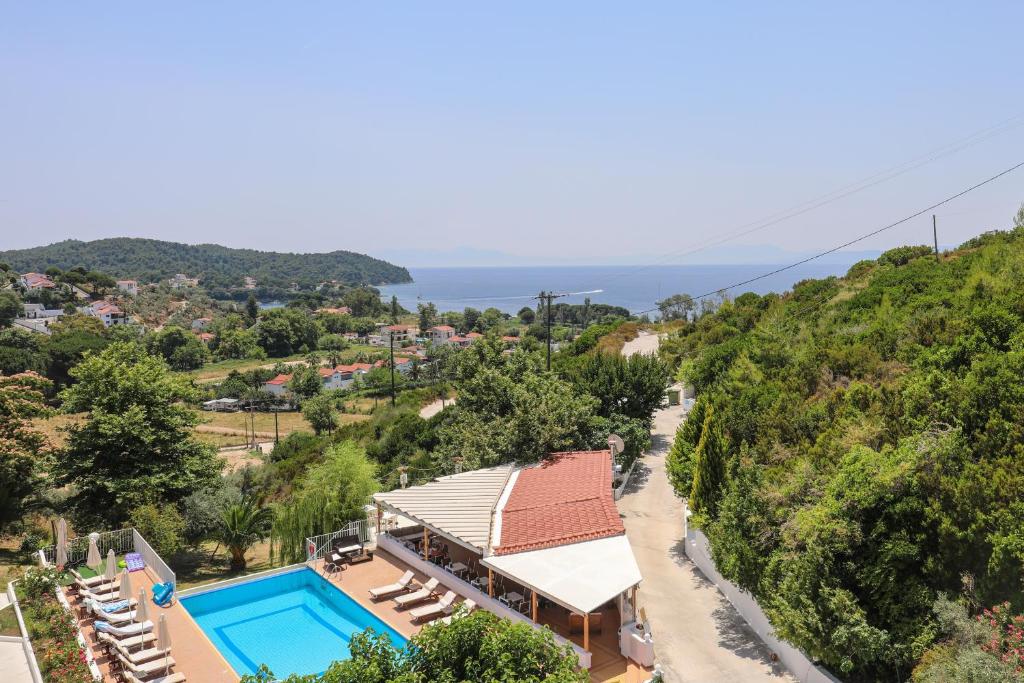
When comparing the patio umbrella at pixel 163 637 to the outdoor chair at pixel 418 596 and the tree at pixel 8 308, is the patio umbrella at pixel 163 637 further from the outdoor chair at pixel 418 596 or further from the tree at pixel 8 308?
the tree at pixel 8 308

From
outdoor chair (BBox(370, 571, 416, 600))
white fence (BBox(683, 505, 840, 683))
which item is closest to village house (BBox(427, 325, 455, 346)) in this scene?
white fence (BBox(683, 505, 840, 683))

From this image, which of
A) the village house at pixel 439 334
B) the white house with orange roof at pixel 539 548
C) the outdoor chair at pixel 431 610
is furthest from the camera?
the village house at pixel 439 334

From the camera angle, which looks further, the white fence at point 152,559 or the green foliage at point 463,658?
the white fence at point 152,559

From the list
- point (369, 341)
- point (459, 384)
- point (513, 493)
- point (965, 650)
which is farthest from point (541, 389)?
point (369, 341)

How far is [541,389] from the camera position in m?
24.4

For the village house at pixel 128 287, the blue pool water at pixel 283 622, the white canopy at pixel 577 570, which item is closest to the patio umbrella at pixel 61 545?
the blue pool water at pixel 283 622

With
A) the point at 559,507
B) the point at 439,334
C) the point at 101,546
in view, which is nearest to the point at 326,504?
the point at 101,546

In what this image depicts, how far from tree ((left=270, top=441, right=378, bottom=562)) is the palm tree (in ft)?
1.56

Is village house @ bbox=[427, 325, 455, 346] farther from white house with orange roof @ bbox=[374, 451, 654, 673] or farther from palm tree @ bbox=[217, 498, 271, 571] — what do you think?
white house with orange roof @ bbox=[374, 451, 654, 673]

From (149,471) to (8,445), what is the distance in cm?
367

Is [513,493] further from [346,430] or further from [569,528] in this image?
[346,430]

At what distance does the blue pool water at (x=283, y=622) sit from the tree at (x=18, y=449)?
7019 millimetres

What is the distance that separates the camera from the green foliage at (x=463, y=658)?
24.4 ft

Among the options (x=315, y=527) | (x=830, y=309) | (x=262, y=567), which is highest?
(x=830, y=309)
